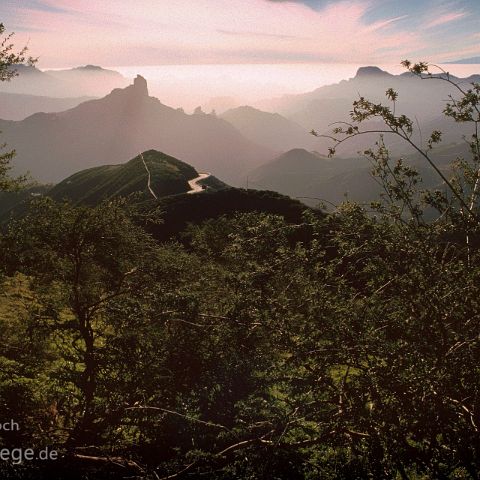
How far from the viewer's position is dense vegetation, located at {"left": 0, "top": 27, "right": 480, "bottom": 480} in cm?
576

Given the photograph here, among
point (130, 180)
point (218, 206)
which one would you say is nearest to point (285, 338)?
point (218, 206)

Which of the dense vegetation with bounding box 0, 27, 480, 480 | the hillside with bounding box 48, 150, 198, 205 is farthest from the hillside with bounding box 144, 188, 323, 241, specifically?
the dense vegetation with bounding box 0, 27, 480, 480

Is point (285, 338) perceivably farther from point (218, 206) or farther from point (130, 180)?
point (130, 180)

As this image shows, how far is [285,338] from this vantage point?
22.7 ft

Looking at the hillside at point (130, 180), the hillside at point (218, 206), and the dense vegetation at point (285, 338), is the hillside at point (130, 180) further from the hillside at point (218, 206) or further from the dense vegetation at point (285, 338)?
the dense vegetation at point (285, 338)

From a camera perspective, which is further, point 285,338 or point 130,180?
point 130,180

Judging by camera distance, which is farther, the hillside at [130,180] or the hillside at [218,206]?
the hillside at [130,180]

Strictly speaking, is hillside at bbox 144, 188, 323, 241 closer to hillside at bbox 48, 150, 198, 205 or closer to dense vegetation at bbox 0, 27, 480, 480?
hillside at bbox 48, 150, 198, 205

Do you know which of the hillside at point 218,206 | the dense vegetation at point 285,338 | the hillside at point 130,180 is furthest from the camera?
the hillside at point 130,180

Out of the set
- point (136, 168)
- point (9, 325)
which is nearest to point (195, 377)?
point (9, 325)

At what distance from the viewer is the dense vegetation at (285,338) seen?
5.76 metres

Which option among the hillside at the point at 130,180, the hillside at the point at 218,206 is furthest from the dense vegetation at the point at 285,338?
the hillside at the point at 130,180

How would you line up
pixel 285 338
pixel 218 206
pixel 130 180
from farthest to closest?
pixel 130 180 → pixel 218 206 → pixel 285 338

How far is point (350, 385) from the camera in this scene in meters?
7.06
